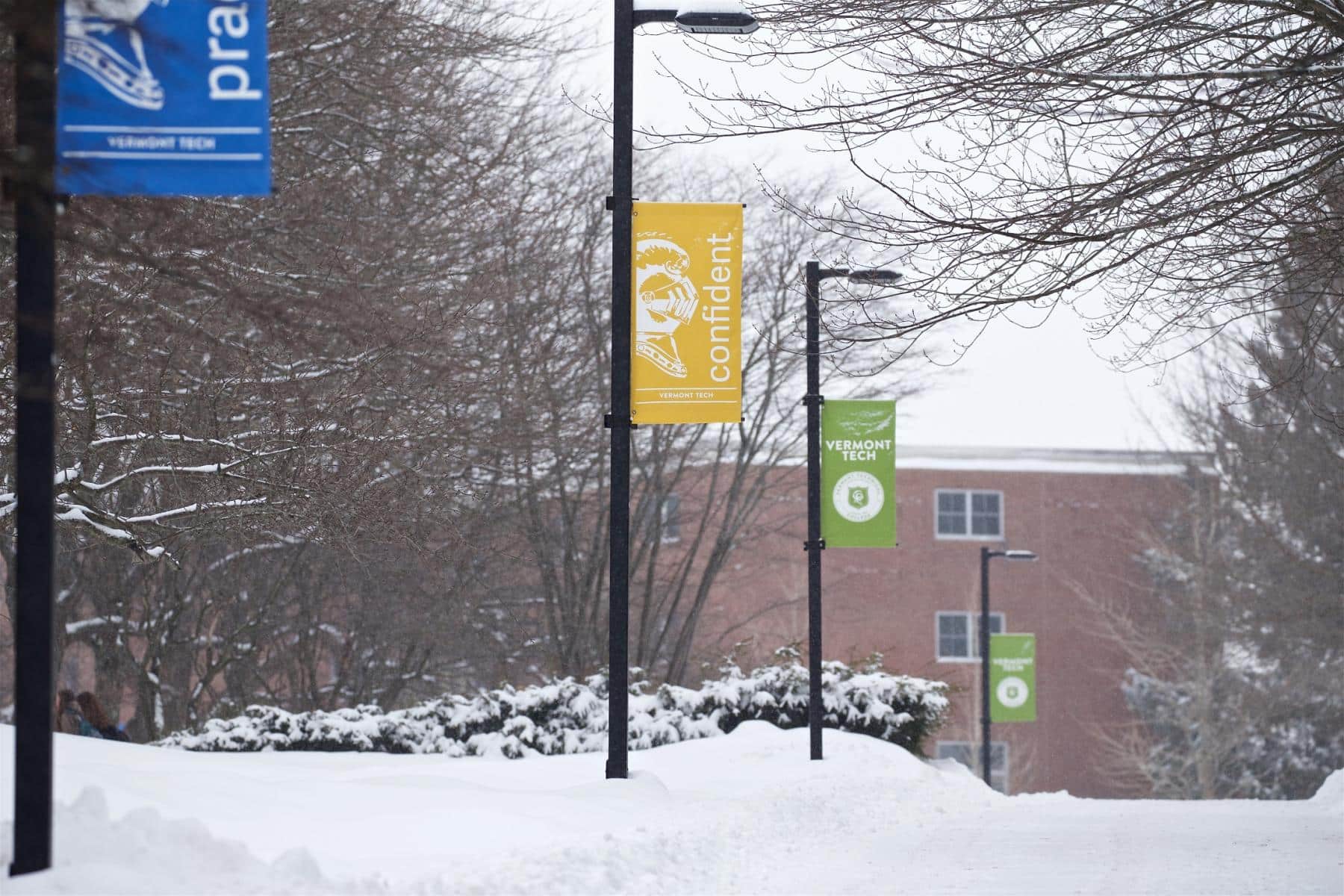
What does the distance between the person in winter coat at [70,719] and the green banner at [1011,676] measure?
56.3 ft

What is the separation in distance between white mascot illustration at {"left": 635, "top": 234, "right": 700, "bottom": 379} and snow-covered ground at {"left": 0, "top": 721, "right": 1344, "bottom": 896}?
11.2 ft

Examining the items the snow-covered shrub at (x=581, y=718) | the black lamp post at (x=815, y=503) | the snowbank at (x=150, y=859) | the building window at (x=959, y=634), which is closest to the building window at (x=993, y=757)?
the building window at (x=959, y=634)

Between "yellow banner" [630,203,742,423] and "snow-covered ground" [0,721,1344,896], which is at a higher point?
"yellow banner" [630,203,742,423]

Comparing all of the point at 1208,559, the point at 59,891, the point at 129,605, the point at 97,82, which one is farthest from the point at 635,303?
the point at 1208,559

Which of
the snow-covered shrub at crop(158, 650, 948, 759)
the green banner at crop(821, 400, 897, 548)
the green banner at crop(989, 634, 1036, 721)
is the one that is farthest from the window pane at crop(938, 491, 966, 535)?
the green banner at crop(821, 400, 897, 548)

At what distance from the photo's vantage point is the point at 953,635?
158 ft

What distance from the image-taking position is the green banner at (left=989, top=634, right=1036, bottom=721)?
30.1 m

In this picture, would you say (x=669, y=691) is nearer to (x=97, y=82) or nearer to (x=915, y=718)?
(x=915, y=718)

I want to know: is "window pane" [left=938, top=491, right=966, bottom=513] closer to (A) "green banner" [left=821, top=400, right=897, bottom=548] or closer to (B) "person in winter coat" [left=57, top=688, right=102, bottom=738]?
(A) "green banner" [left=821, top=400, right=897, bottom=548]

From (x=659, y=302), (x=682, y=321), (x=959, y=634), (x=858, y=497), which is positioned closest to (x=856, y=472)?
(x=858, y=497)

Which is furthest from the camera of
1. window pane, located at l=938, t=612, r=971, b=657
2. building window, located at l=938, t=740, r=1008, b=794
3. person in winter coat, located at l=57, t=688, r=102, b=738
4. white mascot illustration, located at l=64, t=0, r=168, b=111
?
window pane, located at l=938, t=612, r=971, b=657

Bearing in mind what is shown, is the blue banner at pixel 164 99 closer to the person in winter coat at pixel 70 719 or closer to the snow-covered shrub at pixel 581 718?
the person in winter coat at pixel 70 719

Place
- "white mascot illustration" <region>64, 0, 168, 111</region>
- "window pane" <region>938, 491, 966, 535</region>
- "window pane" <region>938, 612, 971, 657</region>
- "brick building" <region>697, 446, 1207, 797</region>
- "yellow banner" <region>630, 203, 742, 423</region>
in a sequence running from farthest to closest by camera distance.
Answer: "window pane" <region>938, 491, 966, 535</region> < "window pane" <region>938, 612, 971, 657</region> < "brick building" <region>697, 446, 1207, 797</region> < "yellow banner" <region>630, 203, 742, 423</region> < "white mascot illustration" <region>64, 0, 168, 111</region>

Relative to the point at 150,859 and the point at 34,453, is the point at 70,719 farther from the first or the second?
the point at 34,453
